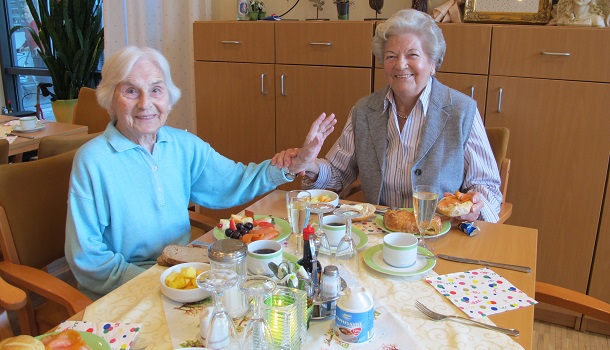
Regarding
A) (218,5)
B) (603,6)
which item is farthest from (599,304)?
(218,5)

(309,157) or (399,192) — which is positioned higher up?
(309,157)

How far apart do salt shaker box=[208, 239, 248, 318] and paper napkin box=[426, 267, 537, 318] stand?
0.48 metres

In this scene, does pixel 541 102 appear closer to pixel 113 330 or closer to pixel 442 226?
pixel 442 226

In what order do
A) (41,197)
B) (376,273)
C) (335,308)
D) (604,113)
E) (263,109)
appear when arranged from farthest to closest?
(263,109) → (604,113) → (41,197) → (376,273) → (335,308)

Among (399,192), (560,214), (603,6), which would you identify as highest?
(603,6)

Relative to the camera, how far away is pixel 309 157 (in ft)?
6.12

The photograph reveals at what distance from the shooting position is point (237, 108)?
Result: 10.8 feet

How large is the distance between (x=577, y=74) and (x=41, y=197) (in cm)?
234

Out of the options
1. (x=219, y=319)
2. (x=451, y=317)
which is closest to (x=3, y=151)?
(x=219, y=319)

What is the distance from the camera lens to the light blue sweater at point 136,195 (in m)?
1.59

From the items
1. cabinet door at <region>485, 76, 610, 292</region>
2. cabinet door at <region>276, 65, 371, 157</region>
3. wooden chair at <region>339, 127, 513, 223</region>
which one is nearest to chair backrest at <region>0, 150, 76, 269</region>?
wooden chair at <region>339, 127, 513, 223</region>

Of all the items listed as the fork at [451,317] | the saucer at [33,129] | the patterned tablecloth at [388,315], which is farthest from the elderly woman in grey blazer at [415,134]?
the saucer at [33,129]

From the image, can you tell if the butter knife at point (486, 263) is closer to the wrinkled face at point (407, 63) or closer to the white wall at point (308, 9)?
the wrinkled face at point (407, 63)

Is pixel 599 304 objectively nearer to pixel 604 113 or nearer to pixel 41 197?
pixel 604 113
